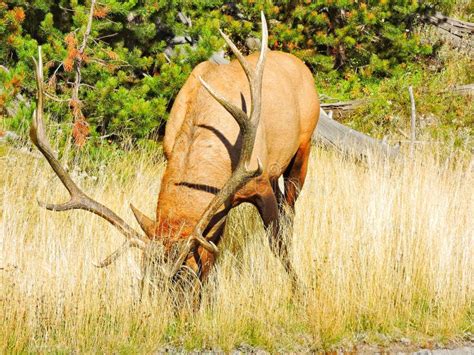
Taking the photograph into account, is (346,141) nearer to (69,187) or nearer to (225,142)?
(225,142)

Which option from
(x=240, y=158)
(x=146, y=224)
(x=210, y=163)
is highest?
(x=240, y=158)

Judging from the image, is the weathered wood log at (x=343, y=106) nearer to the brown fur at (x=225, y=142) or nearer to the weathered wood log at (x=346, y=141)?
the weathered wood log at (x=346, y=141)

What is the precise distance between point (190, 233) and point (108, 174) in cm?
335

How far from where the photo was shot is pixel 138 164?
789 cm

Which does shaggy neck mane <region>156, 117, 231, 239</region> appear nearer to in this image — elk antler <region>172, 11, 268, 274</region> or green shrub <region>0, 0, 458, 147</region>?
elk antler <region>172, 11, 268, 274</region>

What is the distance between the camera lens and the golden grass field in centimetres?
468

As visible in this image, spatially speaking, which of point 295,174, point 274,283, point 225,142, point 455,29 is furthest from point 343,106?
point 225,142

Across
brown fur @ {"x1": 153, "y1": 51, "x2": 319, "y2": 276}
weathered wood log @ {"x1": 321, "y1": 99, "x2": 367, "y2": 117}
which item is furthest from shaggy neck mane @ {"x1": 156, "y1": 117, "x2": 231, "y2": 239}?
weathered wood log @ {"x1": 321, "y1": 99, "x2": 367, "y2": 117}

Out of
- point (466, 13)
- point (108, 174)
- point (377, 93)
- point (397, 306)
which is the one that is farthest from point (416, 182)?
point (466, 13)

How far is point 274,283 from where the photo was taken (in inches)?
209

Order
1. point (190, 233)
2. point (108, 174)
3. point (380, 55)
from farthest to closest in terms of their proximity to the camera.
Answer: point (380, 55)
point (108, 174)
point (190, 233)

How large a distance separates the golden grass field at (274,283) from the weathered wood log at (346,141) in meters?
1.92

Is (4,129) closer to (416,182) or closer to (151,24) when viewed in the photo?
(151,24)

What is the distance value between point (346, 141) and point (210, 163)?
446 centimetres
